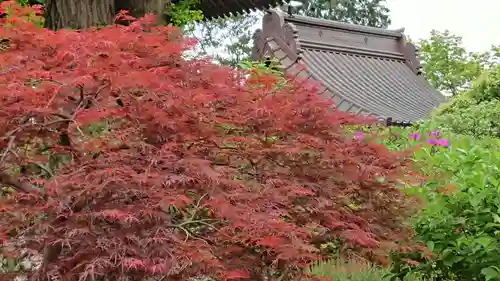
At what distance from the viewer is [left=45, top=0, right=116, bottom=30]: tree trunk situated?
202 inches

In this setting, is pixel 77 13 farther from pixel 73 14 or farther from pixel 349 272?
pixel 349 272

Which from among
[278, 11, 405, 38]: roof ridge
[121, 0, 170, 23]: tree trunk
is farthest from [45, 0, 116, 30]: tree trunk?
[278, 11, 405, 38]: roof ridge

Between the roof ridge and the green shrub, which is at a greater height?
the roof ridge

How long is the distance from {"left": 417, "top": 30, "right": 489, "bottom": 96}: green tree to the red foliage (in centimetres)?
2238

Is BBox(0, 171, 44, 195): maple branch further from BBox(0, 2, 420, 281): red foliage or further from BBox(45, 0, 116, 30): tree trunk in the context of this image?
BBox(45, 0, 116, 30): tree trunk

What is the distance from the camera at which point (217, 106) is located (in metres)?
3.02

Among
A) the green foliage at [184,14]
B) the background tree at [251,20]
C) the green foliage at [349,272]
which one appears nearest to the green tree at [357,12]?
the background tree at [251,20]

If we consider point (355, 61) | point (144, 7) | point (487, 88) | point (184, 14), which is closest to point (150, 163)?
point (144, 7)

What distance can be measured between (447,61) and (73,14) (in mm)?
22106

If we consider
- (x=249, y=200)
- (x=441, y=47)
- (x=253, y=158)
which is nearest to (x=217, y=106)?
(x=253, y=158)

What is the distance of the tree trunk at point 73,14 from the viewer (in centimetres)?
513

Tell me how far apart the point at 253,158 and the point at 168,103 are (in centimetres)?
65

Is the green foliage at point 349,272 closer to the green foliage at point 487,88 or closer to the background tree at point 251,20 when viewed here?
the green foliage at point 487,88

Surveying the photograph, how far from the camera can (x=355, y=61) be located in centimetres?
1590
